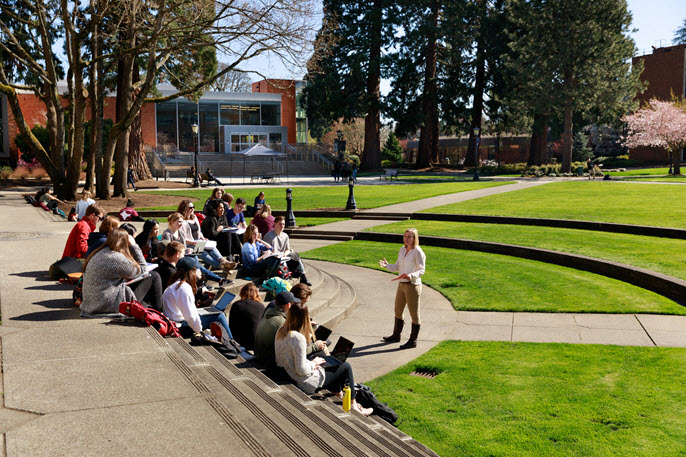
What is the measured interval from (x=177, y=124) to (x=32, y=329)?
190ft

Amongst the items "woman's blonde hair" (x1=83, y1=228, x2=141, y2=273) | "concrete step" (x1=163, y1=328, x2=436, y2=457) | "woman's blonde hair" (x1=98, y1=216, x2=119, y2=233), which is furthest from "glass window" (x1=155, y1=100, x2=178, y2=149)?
"concrete step" (x1=163, y1=328, x2=436, y2=457)

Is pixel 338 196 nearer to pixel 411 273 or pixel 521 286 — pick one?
pixel 521 286

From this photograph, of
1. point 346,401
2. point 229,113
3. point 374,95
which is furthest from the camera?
point 229,113

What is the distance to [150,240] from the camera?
10.8m

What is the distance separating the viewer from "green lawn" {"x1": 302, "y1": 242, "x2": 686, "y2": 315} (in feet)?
34.9

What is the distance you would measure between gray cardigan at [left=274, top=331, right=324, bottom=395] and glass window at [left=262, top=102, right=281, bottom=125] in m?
62.7

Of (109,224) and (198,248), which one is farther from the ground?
(109,224)

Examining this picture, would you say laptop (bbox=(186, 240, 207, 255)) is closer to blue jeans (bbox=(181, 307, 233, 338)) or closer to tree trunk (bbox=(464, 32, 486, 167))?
blue jeans (bbox=(181, 307, 233, 338))

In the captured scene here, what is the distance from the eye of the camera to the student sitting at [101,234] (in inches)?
357

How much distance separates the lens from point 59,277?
10273 mm

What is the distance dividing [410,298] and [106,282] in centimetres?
436

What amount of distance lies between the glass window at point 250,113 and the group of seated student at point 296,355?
61345 mm

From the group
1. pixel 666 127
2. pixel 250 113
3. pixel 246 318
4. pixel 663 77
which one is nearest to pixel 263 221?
pixel 246 318

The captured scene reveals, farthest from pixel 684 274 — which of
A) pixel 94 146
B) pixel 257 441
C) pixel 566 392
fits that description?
pixel 94 146
